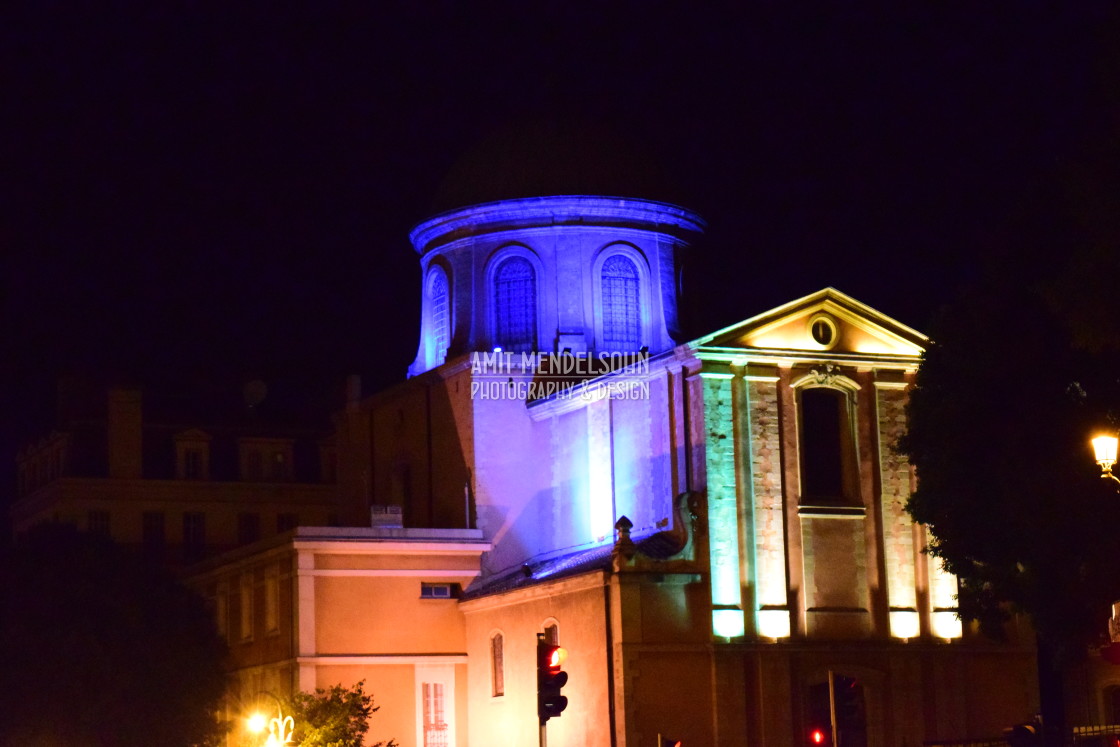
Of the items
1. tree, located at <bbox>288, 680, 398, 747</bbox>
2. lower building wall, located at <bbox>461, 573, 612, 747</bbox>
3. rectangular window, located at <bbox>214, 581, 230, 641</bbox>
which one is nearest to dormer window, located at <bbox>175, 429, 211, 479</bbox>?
rectangular window, located at <bbox>214, 581, 230, 641</bbox>

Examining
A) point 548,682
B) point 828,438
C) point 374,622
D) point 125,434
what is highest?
point 125,434

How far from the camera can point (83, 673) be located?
137ft

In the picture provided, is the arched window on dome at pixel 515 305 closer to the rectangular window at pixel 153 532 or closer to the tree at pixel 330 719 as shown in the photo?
the tree at pixel 330 719

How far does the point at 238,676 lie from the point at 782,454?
1529 centimetres

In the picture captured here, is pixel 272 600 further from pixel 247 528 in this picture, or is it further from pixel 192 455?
pixel 192 455

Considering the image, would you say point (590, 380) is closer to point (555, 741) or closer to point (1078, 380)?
point (555, 741)

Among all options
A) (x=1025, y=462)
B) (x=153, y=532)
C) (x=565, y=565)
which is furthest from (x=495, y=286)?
(x=153, y=532)

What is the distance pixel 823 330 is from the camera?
44.6 m

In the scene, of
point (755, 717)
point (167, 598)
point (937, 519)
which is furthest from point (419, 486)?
point (937, 519)

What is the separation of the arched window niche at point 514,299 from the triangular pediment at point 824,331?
8.57 meters

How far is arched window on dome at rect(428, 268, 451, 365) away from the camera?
172 ft

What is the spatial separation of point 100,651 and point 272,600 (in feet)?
22.4

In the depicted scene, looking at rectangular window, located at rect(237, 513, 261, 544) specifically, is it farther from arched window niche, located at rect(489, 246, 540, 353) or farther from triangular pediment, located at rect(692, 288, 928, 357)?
triangular pediment, located at rect(692, 288, 928, 357)

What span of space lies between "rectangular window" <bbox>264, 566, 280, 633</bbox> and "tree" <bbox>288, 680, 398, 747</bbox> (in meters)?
5.32
